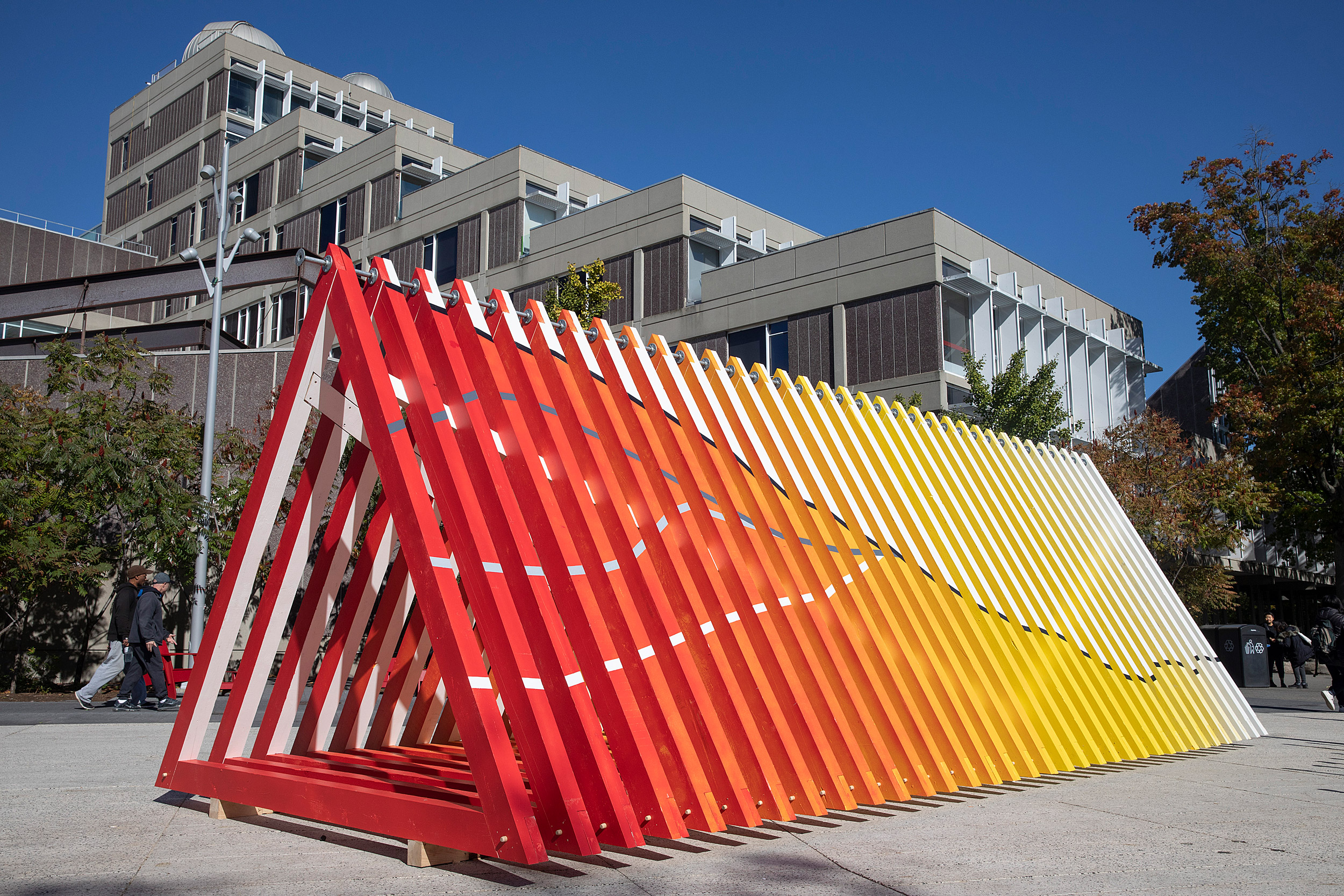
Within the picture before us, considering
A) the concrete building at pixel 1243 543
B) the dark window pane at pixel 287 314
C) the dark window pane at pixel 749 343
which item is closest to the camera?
the dark window pane at pixel 749 343

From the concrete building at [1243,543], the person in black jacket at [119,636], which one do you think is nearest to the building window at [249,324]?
the person in black jacket at [119,636]

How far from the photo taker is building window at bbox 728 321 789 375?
3070cm

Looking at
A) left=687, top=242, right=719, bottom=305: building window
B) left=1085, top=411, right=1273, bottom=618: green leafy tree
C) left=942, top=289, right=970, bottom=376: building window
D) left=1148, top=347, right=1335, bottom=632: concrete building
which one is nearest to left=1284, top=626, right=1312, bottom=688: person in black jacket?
left=1085, top=411, right=1273, bottom=618: green leafy tree

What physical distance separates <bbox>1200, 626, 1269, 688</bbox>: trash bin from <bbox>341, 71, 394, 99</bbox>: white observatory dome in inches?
2094

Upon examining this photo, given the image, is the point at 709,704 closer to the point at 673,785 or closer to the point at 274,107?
the point at 673,785

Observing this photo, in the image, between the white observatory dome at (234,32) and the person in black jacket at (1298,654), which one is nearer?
the person in black jacket at (1298,654)

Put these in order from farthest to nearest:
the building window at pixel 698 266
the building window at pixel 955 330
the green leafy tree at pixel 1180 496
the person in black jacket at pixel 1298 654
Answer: the building window at pixel 698 266
the building window at pixel 955 330
the green leafy tree at pixel 1180 496
the person in black jacket at pixel 1298 654

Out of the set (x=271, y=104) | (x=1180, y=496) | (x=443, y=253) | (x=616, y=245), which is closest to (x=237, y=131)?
(x=271, y=104)

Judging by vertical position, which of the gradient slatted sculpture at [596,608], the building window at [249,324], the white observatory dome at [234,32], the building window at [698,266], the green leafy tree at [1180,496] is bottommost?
the gradient slatted sculpture at [596,608]

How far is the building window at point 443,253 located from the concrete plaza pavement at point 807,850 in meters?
32.7

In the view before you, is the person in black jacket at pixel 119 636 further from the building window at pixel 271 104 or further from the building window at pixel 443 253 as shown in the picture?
the building window at pixel 271 104

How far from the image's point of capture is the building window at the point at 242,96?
51.3 m

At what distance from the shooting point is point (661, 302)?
110ft

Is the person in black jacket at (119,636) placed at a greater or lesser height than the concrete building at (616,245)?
lesser
